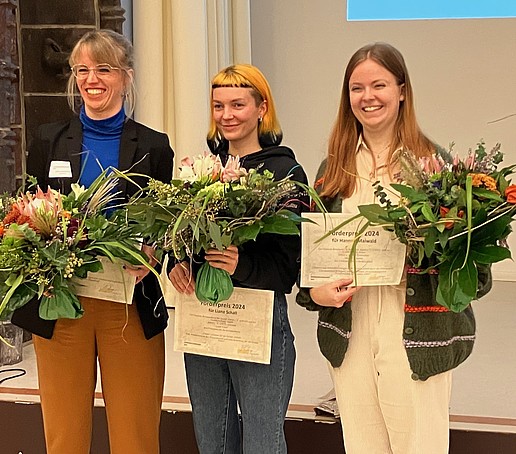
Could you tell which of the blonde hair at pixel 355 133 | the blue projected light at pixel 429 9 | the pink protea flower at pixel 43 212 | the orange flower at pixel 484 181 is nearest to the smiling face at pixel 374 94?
the blonde hair at pixel 355 133

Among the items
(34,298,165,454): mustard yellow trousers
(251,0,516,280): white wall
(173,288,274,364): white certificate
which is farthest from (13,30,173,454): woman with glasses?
(251,0,516,280): white wall

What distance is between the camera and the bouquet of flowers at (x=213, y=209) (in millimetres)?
1803

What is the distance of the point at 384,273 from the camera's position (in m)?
1.88

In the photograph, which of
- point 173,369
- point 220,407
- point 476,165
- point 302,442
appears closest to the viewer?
point 476,165

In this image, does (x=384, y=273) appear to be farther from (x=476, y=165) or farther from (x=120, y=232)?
(x=120, y=232)

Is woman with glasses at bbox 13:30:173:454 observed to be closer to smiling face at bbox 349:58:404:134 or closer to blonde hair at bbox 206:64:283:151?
blonde hair at bbox 206:64:283:151

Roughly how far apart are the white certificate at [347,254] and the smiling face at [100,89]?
2.10 feet

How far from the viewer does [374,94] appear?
1.94m

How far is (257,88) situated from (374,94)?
29 cm

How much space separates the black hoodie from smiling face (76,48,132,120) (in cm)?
40

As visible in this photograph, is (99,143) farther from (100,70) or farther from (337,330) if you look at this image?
(337,330)

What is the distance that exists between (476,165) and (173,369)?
2.06 metres

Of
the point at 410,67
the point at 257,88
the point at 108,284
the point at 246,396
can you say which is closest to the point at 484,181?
the point at 257,88

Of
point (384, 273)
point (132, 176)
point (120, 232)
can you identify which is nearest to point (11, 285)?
point (120, 232)
